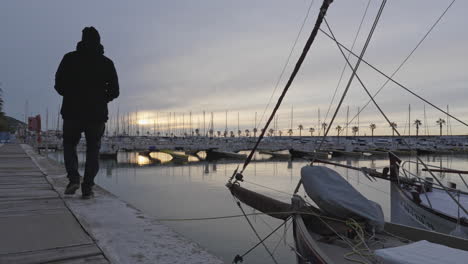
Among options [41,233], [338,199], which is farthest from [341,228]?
[41,233]

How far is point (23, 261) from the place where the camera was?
7.13 feet

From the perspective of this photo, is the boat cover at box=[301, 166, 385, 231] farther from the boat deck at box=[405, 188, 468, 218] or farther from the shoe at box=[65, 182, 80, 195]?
the boat deck at box=[405, 188, 468, 218]

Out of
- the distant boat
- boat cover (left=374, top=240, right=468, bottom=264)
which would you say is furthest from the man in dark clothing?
the distant boat

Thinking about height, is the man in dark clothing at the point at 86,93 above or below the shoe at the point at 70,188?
above

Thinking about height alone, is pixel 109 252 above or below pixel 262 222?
above

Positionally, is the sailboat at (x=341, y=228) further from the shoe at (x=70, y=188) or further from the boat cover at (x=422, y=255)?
the shoe at (x=70, y=188)

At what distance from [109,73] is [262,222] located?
22.5ft

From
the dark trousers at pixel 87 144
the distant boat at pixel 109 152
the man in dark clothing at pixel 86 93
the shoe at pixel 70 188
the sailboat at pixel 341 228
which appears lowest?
the distant boat at pixel 109 152

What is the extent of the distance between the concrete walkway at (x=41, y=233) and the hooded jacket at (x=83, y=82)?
3.97 feet

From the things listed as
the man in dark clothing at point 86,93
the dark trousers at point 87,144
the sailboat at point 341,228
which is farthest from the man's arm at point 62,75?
the sailboat at point 341,228

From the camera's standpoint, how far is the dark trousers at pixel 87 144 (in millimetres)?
4273

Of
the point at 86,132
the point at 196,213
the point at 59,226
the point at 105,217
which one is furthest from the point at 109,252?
the point at 196,213

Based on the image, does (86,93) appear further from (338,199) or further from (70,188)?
(338,199)

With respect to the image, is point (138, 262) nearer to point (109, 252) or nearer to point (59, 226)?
point (109, 252)
